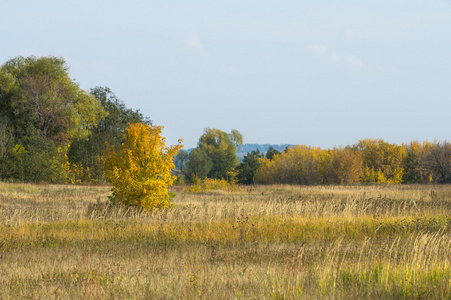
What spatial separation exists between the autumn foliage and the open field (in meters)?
0.83

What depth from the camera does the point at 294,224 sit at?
36.2 ft

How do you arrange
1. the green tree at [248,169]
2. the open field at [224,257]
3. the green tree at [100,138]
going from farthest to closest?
the green tree at [248,169], the green tree at [100,138], the open field at [224,257]

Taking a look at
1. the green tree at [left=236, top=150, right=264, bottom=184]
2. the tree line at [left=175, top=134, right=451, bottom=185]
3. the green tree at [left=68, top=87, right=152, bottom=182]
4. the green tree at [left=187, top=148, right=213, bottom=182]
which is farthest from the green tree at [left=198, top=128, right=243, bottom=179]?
the green tree at [left=68, top=87, right=152, bottom=182]

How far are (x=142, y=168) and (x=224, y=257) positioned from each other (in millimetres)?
7545

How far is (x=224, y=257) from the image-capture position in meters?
7.34

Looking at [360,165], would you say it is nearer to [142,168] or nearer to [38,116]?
[38,116]

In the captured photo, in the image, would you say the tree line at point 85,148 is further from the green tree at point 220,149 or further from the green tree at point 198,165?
the green tree at point 220,149

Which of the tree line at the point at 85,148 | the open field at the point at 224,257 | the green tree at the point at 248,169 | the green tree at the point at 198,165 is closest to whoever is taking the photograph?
the open field at the point at 224,257

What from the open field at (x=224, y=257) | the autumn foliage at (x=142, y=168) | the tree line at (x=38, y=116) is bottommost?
the open field at (x=224, y=257)

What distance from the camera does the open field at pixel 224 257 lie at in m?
5.23

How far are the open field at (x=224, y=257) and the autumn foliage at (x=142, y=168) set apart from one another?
0.83m

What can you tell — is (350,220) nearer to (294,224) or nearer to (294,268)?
(294,224)

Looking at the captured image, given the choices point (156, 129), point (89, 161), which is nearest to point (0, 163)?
point (89, 161)

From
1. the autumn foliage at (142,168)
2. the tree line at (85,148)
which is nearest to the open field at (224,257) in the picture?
the autumn foliage at (142,168)
